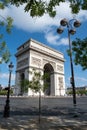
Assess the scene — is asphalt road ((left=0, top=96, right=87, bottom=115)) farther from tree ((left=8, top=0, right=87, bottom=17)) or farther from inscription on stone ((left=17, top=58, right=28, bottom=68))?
inscription on stone ((left=17, top=58, right=28, bottom=68))

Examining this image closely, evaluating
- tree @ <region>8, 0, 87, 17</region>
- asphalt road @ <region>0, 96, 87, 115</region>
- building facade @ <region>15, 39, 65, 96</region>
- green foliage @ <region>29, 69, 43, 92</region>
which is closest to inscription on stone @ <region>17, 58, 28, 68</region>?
building facade @ <region>15, 39, 65, 96</region>

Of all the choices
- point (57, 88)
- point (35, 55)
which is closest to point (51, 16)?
point (35, 55)

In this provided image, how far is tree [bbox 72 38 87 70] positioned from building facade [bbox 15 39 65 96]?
5172 centimetres

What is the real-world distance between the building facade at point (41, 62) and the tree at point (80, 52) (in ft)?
170

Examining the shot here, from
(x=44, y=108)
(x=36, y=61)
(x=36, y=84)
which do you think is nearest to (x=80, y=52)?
(x=36, y=84)

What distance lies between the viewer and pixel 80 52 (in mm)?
12906

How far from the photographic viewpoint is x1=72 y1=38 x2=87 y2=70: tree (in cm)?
1265

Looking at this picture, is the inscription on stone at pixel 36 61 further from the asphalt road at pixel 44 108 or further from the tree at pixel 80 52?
the tree at pixel 80 52

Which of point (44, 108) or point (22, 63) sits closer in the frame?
point (44, 108)

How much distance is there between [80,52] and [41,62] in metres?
59.3

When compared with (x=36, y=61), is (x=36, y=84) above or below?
below

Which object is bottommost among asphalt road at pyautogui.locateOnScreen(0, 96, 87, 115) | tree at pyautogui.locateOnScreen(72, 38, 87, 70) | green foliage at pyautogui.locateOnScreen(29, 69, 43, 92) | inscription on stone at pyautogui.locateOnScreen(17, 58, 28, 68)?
asphalt road at pyautogui.locateOnScreen(0, 96, 87, 115)

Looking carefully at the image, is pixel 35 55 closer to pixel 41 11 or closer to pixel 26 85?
Answer: pixel 26 85

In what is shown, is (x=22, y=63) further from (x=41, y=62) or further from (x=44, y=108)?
(x=44, y=108)
